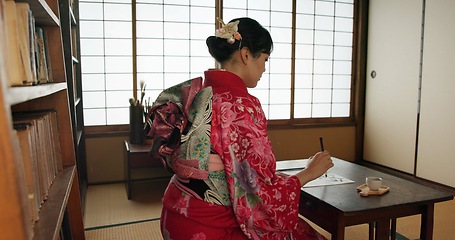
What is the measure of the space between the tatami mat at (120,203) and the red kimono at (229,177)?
1.81m

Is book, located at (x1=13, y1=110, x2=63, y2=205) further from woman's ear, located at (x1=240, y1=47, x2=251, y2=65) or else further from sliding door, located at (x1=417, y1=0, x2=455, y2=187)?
sliding door, located at (x1=417, y1=0, x2=455, y2=187)

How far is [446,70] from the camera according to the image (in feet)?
12.8

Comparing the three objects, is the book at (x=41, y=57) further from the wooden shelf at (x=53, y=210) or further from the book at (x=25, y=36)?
the wooden shelf at (x=53, y=210)

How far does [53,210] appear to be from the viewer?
43.8 inches

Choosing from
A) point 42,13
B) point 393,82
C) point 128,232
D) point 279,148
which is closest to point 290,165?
point 128,232

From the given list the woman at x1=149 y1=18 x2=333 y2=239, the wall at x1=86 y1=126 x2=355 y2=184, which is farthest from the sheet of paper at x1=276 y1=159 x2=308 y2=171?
the wall at x1=86 y1=126 x2=355 y2=184

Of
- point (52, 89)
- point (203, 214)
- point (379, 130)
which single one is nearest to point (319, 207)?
point (203, 214)

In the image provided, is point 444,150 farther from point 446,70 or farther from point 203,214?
point 203,214

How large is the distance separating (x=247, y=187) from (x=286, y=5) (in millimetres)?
4031

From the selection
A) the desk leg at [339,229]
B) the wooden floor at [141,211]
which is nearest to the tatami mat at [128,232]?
the wooden floor at [141,211]

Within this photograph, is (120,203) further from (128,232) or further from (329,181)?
(329,181)

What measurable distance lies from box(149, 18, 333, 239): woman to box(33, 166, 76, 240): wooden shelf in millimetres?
379

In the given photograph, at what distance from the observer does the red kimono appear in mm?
1328

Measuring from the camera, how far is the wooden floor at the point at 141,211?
282 cm
